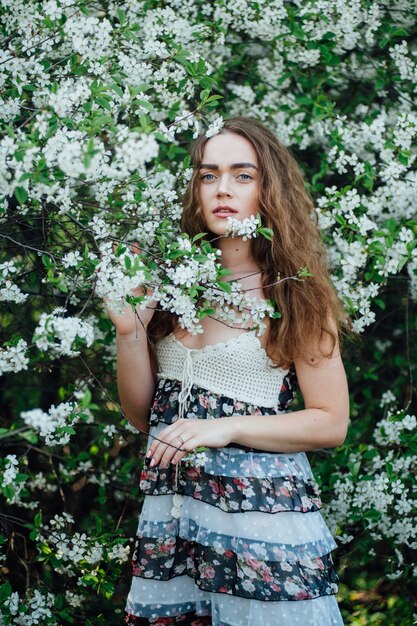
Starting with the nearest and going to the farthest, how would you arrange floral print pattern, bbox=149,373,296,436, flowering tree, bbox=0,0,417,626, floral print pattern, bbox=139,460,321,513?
flowering tree, bbox=0,0,417,626 → floral print pattern, bbox=139,460,321,513 → floral print pattern, bbox=149,373,296,436

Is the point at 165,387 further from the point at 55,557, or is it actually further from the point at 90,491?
the point at 90,491

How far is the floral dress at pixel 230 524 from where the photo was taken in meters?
2.05

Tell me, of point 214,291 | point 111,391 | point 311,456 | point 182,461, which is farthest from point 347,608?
point 214,291

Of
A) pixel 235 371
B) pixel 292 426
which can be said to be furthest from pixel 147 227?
pixel 292 426

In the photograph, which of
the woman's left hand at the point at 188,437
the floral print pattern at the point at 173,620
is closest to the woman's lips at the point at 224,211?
the woman's left hand at the point at 188,437

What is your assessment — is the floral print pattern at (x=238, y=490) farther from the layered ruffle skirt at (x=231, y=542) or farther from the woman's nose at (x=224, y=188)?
the woman's nose at (x=224, y=188)

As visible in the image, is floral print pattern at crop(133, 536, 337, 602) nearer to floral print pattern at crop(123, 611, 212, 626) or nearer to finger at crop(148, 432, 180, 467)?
floral print pattern at crop(123, 611, 212, 626)

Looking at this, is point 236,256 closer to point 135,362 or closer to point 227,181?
point 227,181

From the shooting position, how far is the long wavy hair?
2.24m

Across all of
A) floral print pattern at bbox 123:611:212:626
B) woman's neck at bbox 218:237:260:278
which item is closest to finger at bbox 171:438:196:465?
floral print pattern at bbox 123:611:212:626

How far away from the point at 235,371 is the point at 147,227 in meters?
0.51

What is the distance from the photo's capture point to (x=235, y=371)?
224 cm

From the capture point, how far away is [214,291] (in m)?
2.20

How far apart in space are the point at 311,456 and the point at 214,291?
138cm
